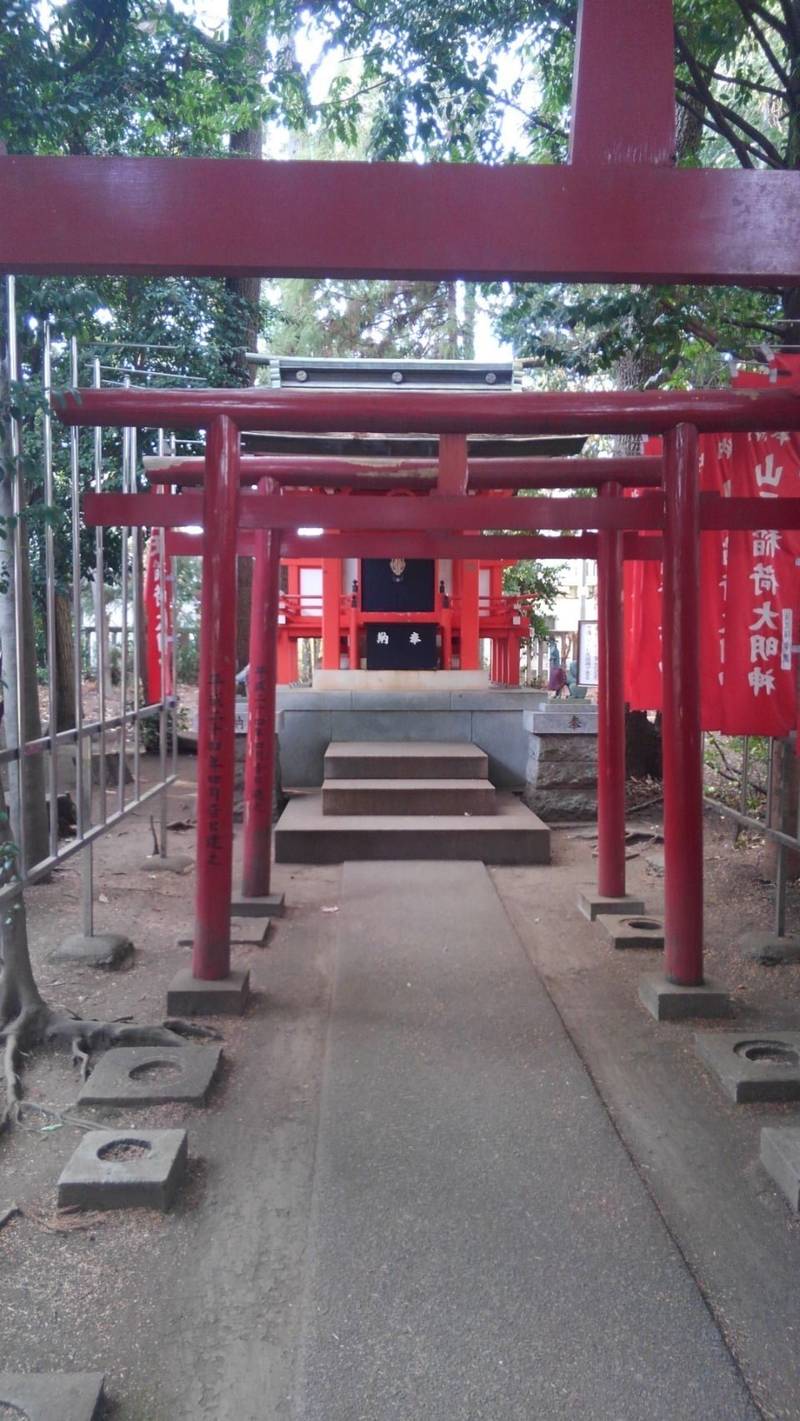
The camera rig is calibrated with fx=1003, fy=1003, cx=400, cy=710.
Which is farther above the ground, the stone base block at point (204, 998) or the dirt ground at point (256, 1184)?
the stone base block at point (204, 998)

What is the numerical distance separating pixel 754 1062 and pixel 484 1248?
1.67 m

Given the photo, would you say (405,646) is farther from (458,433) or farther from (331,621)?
(458,433)

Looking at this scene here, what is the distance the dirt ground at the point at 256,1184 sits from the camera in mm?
2438

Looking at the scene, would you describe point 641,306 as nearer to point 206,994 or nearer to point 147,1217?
point 206,994

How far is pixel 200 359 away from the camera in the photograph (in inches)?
353

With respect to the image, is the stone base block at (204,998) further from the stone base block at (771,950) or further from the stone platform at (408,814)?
the stone platform at (408,814)

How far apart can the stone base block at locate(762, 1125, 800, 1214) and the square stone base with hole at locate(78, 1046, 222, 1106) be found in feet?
6.62

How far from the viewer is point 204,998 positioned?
4.69 m

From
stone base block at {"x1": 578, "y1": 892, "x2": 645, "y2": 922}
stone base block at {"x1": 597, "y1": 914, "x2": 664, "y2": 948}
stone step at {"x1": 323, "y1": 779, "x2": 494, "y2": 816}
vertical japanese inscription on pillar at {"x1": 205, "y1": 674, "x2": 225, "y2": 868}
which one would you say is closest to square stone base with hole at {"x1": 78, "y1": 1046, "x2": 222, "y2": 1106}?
vertical japanese inscription on pillar at {"x1": 205, "y1": 674, "x2": 225, "y2": 868}

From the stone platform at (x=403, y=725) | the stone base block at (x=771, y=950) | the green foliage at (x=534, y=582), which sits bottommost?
the stone base block at (x=771, y=950)

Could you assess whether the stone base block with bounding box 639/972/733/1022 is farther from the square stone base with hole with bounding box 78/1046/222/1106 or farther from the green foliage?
the green foliage

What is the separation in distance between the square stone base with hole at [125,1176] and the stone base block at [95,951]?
2208 millimetres

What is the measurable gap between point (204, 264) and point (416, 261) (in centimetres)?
62

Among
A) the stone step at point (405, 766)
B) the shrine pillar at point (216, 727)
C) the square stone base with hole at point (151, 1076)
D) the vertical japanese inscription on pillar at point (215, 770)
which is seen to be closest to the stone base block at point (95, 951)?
the shrine pillar at point (216, 727)
